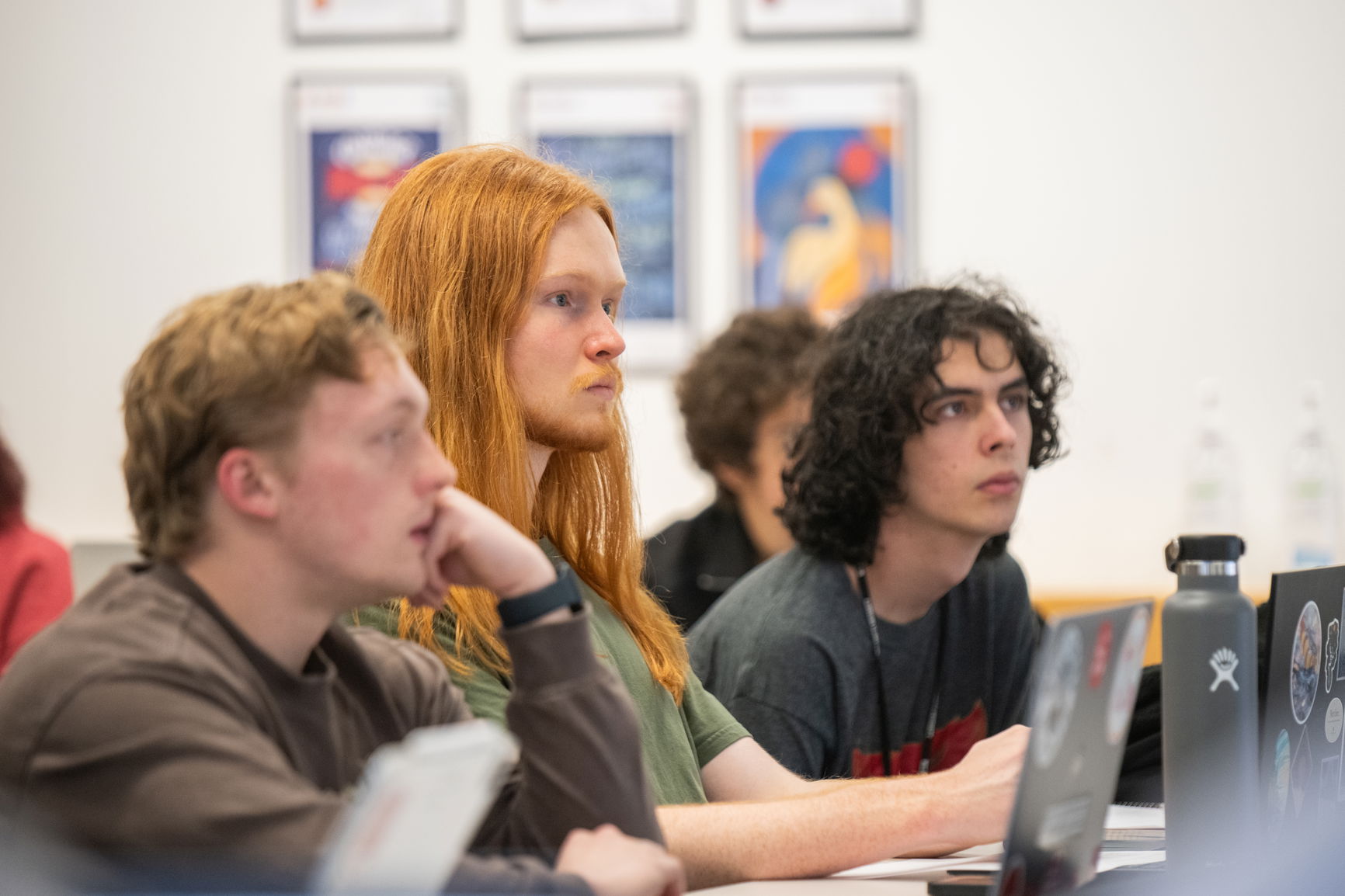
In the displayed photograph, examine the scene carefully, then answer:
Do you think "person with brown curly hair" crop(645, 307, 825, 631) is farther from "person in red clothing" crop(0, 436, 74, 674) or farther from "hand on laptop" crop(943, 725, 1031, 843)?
"hand on laptop" crop(943, 725, 1031, 843)

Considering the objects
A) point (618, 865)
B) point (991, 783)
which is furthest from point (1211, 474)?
point (618, 865)

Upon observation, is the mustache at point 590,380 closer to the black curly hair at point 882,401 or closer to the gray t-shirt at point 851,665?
the gray t-shirt at point 851,665

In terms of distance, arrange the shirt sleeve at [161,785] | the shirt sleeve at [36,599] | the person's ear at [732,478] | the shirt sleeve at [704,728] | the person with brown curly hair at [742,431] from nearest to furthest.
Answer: the shirt sleeve at [161,785], the shirt sleeve at [704,728], the shirt sleeve at [36,599], the person with brown curly hair at [742,431], the person's ear at [732,478]

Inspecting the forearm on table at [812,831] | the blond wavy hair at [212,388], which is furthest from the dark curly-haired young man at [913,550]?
the blond wavy hair at [212,388]

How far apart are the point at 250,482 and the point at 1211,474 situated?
288cm

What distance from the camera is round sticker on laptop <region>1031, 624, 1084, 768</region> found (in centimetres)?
76

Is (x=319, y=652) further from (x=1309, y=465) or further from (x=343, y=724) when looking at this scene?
(x=1309, y=465)

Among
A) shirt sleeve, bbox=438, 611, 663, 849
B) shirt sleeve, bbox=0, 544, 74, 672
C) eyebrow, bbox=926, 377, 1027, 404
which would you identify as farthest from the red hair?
shirt sleeve, bbox=0, 544, 74, 672

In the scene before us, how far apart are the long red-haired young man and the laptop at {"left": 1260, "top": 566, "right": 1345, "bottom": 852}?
23 cm

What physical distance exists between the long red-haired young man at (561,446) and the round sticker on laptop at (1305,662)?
236mm

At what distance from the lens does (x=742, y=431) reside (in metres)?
3.04

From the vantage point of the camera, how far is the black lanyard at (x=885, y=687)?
1.84 m

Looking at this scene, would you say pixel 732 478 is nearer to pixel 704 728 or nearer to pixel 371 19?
pixel 371 19

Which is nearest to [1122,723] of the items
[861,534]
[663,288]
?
[861,534]
